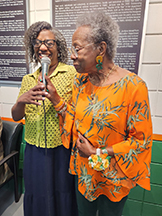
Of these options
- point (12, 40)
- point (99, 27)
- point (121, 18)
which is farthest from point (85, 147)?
point (12, 40)

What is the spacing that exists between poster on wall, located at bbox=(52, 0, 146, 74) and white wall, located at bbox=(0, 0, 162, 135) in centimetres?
7

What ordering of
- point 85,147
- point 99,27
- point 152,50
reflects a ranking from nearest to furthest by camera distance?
point 99,27 < point 85,147 < point 152,50

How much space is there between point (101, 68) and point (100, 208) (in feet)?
2.80

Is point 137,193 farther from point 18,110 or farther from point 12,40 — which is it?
point 12,40

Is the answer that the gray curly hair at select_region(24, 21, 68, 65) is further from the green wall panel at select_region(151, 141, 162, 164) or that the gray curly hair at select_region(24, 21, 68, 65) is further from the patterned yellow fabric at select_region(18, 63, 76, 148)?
the green wall panel at select_region(151, 141, 162, 164)

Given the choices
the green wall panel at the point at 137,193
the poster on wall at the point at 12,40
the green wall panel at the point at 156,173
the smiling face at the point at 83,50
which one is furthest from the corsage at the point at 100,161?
the poster on wall at the point at 12,40

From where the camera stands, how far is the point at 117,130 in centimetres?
75

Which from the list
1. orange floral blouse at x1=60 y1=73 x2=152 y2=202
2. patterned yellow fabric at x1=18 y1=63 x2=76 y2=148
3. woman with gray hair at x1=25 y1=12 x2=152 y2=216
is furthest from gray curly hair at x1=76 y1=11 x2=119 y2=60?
patterned yellow fabric at x1=18 y1=63 x2=76 y2=148

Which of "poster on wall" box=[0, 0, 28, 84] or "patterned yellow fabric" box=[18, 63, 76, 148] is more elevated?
"poster on wall" box=[0, 0, 28, 84]

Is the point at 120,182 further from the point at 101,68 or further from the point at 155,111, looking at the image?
the point at 155,111

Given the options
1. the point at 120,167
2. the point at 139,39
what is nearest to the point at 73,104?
the point at 120,167

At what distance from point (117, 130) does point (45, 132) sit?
42cm

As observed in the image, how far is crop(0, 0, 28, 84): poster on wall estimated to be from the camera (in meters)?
1.35

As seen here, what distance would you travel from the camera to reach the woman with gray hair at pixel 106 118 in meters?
0.69
